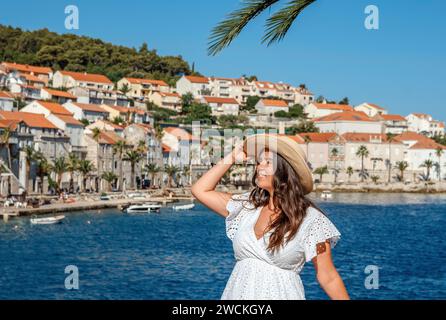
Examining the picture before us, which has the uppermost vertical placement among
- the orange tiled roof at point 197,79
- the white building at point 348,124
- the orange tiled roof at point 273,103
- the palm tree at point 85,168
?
the orange tiled roof at point 197,79

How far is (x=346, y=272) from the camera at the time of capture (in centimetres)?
3400

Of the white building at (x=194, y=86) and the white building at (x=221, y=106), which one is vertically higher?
the white building at (x=194, y=86)

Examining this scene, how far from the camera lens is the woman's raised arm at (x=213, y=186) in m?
3.96

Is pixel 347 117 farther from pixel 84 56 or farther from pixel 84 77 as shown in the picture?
pixel 84 56

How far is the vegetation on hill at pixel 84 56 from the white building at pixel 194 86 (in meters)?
3.36

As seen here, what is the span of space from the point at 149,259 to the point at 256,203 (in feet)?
112

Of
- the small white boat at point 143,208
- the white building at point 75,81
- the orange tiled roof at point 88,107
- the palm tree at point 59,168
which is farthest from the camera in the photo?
the white building at point 75,81

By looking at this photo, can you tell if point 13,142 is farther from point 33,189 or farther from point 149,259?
point 149,259

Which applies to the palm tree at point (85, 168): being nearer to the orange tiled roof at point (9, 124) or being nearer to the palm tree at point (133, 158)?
the palm tree at point (133, 158)

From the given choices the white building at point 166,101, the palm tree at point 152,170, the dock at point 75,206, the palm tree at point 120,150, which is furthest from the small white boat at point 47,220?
the white building at point 166,101

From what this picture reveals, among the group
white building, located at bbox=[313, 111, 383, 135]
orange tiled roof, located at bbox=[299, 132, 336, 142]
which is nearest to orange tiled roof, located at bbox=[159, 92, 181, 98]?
white building, located at bbox=[313, 111, 383, 135]

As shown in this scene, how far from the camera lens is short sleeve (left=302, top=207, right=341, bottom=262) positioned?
350cm

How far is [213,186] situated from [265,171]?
A: 36cm

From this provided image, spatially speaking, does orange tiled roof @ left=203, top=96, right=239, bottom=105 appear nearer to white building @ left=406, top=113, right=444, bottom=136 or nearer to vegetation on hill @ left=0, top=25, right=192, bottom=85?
vegetation on hill @ left=0, top=25, right=192, bottom=85
